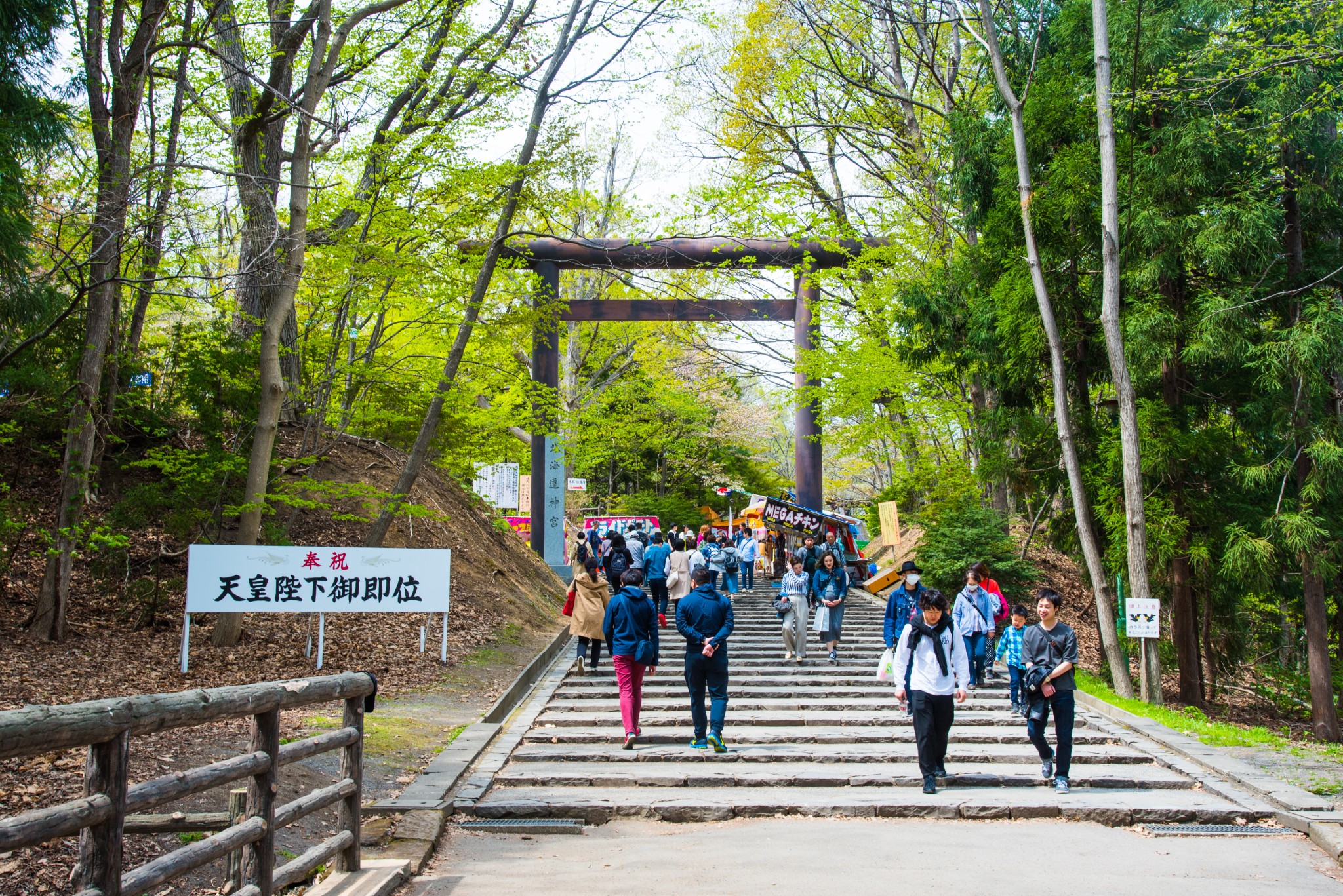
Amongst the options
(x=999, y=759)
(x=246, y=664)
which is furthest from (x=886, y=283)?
(x=246, y=664)

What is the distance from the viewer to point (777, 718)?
32.4 ft

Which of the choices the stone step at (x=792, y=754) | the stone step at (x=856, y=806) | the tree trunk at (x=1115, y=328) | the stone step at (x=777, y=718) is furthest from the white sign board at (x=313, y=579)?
the tree trunk at (x=1115, y=328)

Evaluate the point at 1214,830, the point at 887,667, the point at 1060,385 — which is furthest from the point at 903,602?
the point at 1060,385

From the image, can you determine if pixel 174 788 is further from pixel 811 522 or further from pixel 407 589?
pixel 811 522

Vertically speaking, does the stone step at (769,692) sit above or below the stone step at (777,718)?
above

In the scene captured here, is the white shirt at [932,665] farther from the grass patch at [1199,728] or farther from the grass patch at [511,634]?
the grass patch at [511,634]

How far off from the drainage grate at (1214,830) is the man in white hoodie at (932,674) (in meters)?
1.47

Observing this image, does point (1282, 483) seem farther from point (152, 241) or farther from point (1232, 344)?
point (152, 241)

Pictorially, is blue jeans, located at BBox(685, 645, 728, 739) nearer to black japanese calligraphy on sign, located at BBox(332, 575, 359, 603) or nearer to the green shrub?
black japanese calligraphy on sign, located at BBox(332, 575, 359, 603)

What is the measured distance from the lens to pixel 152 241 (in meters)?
10.9

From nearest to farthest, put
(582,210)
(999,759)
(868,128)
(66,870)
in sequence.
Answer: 1. (66,870)
2. (999,759)
3. (868,128)
4. (582,210)

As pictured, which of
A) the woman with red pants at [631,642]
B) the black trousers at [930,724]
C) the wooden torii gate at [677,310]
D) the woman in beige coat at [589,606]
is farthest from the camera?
the wooden torii gate at [677,310]

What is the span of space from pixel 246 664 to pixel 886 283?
13.2 m

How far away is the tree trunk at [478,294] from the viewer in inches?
518
